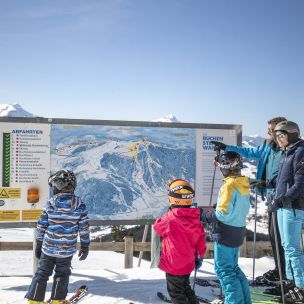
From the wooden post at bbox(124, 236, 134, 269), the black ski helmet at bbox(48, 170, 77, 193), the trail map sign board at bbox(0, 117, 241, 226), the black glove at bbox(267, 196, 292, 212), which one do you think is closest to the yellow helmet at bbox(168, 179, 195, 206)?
the black glove at bbox(267, 196, 292, 212)

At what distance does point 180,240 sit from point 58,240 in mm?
1648

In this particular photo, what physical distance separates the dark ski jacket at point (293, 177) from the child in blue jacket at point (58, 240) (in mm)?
2764

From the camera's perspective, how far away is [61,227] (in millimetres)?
5055

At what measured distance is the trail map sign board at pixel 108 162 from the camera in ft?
22.0

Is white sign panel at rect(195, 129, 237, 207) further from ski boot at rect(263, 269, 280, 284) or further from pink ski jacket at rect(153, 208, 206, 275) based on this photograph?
pink ski jacket at rect(153, 208, 206, 275)

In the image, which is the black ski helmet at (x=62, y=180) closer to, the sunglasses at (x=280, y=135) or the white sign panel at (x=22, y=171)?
the white sign panel at (x=22, y=171)

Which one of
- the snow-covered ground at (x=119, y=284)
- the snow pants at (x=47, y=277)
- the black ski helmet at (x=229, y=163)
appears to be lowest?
the snow-covered ground at (x=119, y=284)

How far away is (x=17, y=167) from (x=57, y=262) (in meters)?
2.31

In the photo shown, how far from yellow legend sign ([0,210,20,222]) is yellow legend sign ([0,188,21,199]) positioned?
26 centimetres

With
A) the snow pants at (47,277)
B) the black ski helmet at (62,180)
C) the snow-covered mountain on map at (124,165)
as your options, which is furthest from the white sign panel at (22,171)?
the snow pants at (47,277)

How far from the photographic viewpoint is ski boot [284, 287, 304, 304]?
16.9 ft

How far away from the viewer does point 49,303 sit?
5184 mm

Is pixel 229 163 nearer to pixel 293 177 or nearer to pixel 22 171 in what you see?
pixel 293 177

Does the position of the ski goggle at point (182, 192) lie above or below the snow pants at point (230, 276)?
above
